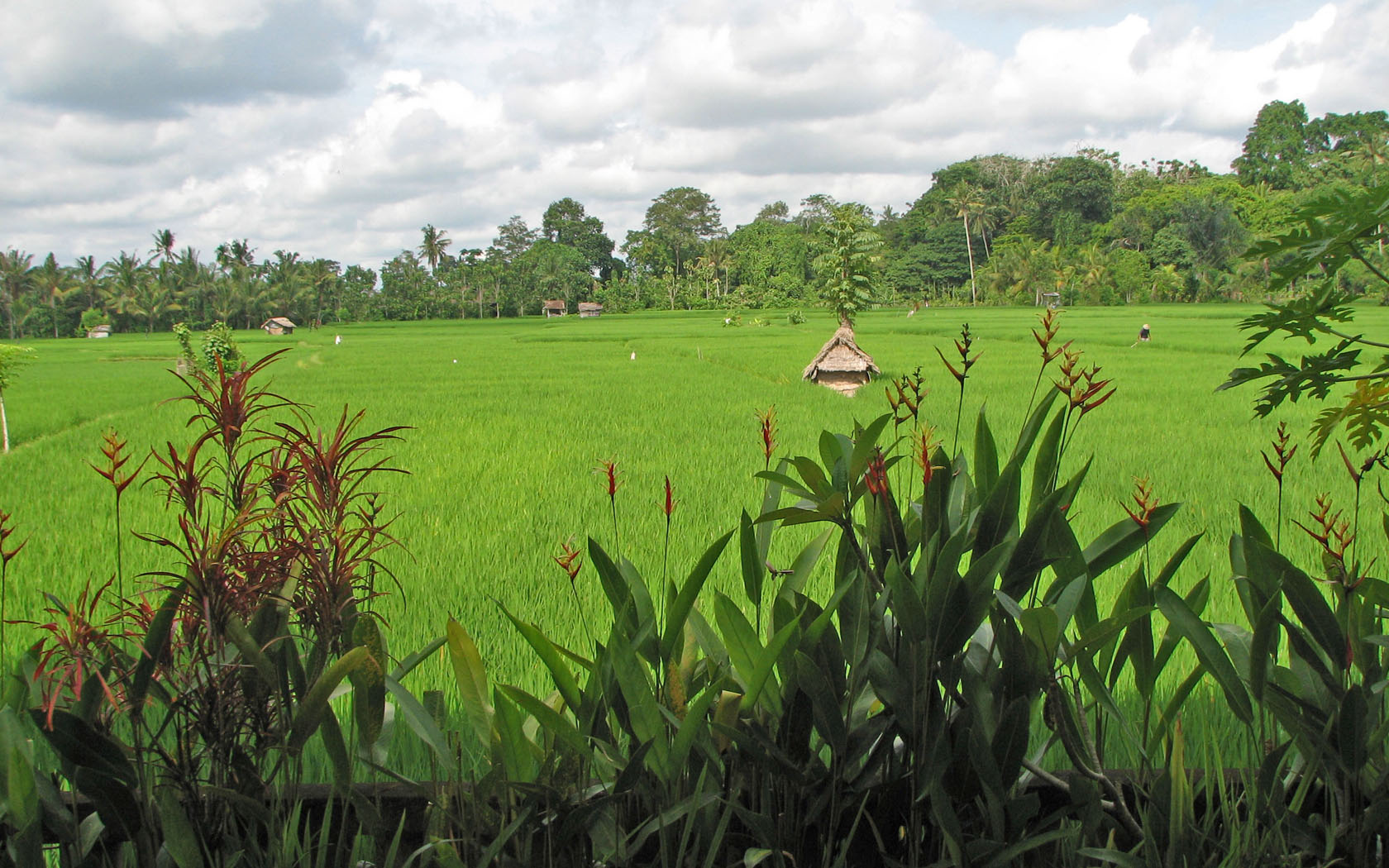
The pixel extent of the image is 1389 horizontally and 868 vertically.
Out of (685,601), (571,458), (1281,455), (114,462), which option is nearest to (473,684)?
(685,601)

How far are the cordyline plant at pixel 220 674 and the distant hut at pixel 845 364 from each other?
397 inches

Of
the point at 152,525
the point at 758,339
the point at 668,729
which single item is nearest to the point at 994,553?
the point at 668,729

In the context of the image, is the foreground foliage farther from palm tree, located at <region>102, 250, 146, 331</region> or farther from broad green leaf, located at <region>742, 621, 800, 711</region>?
palm tree, located at <region>102, 250, 146, 331</region>

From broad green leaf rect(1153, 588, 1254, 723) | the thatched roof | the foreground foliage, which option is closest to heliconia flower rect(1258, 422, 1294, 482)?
the foreground foliage

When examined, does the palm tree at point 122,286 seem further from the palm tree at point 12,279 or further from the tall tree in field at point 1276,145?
the tall tree in field at point 1276,145

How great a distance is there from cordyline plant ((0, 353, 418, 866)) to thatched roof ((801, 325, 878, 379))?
10.3 m

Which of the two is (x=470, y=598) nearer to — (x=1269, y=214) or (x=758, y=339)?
(x=758, y=339)

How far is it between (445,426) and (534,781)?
307 inches

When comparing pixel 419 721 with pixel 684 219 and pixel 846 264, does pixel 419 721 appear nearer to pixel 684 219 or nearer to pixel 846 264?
pixel 846 264

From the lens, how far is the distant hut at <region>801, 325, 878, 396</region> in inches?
434

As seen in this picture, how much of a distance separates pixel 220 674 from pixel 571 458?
18.1ft

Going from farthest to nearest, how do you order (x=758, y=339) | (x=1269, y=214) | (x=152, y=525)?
(x=1269, y=214), (x=758, y=339), (x=152, y=525)

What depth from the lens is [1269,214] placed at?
160 feet

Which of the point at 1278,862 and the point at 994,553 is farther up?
the point at 994,553
